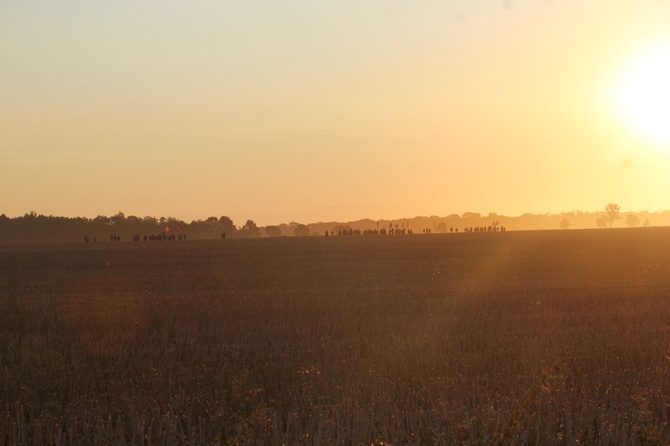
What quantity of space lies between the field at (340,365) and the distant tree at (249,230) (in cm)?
13563

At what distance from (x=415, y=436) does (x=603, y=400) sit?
232 centimetres

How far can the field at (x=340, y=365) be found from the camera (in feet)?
24.0

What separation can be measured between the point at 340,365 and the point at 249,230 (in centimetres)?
15171

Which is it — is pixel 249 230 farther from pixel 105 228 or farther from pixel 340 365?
pixel 340 365

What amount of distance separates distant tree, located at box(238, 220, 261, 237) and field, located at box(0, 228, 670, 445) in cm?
13563

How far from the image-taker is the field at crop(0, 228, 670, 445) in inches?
289

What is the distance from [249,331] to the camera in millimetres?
13922

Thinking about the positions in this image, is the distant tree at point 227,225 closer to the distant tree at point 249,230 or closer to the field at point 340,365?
the distant tree at point 249,230

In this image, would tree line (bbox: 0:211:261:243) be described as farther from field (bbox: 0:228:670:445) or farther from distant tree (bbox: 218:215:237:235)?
field (bbox: 0:228:670:445)

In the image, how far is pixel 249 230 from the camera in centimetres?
16125

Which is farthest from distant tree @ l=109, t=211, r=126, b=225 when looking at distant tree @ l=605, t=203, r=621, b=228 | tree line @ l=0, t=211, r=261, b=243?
distant tree @ l=605, t=203, r=621, b=228

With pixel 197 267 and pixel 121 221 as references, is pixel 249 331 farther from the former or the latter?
pixel 121 221

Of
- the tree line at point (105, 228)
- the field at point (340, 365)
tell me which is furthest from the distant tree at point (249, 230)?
the field at point (340, 365)

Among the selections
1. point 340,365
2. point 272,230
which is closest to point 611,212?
point 272,230
